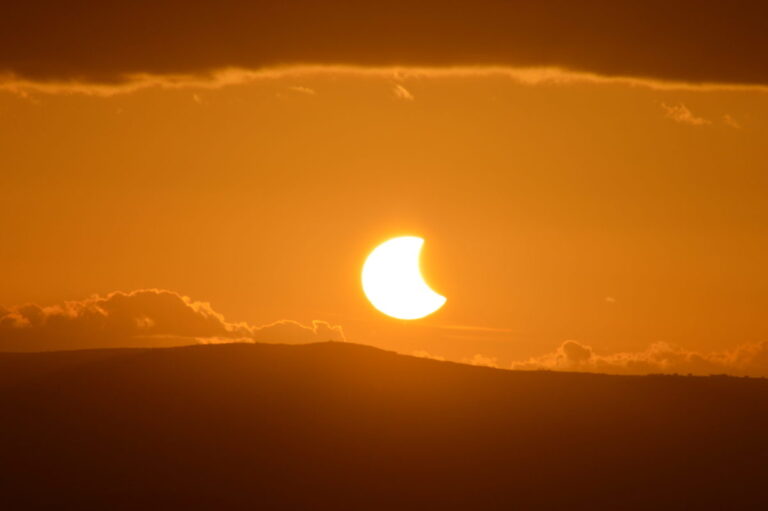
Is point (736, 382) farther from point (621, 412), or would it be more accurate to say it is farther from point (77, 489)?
point (77, 489)

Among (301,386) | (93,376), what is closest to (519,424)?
(301,386)

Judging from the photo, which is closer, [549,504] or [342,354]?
[549,504]

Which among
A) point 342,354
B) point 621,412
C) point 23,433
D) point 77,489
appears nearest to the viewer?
point 77,489

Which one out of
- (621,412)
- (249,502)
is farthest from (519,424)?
(249,502)

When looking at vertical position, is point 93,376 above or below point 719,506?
above

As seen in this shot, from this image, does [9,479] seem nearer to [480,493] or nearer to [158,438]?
[158,438]

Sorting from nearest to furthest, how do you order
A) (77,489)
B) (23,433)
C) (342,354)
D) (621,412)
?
(77,489)
(23,433)
(621,412)
(342,354)

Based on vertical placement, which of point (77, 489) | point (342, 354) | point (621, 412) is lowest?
point (77, 489)
